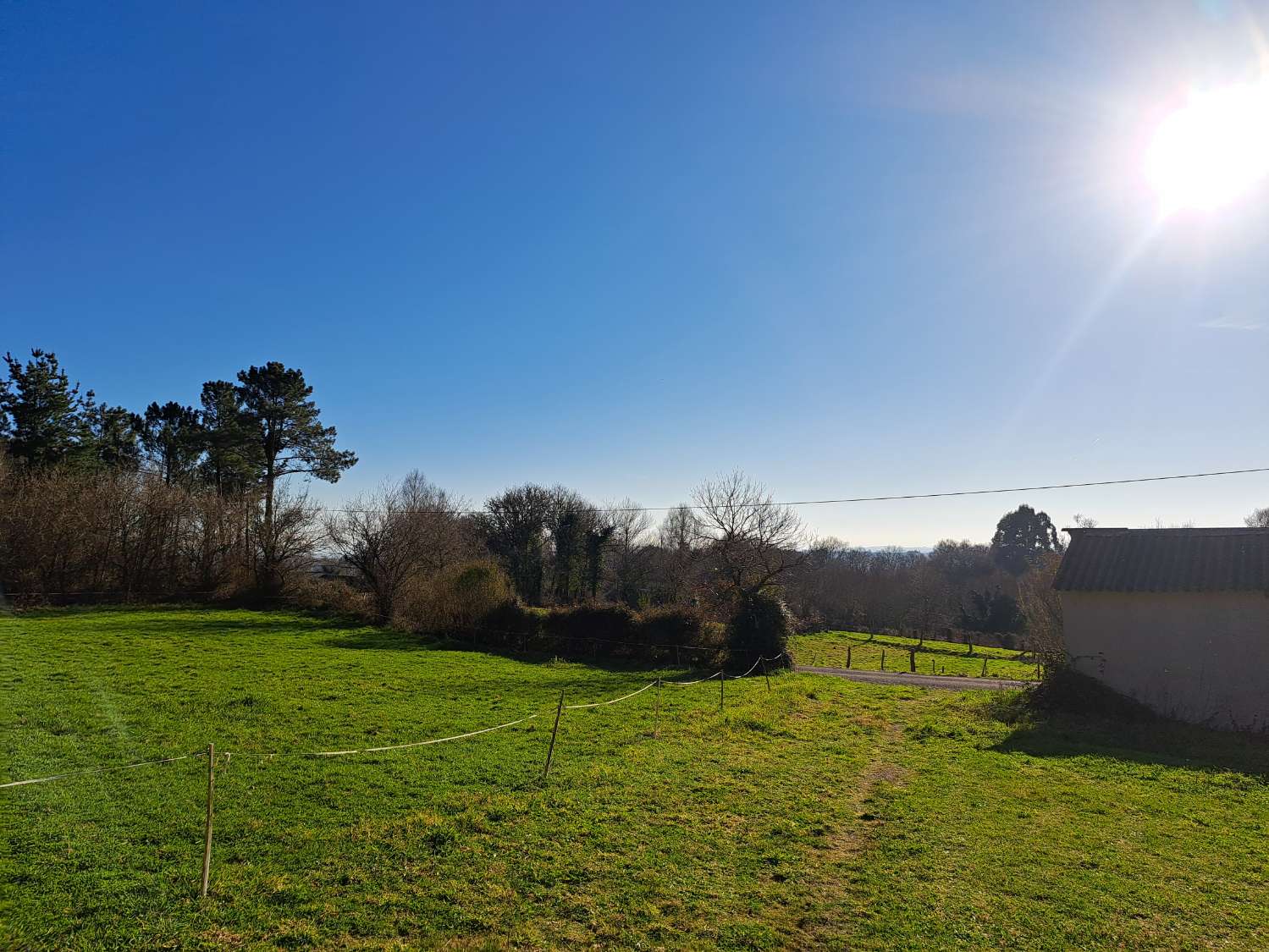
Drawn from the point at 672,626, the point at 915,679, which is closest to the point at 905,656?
the point at 915,679

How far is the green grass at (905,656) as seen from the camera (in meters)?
30.1

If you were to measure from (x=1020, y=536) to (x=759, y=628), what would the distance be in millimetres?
72965

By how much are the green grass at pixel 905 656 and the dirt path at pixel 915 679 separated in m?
1.09

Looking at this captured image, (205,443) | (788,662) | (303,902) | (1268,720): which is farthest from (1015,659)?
(205,443)

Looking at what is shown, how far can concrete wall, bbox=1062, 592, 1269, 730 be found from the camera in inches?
605

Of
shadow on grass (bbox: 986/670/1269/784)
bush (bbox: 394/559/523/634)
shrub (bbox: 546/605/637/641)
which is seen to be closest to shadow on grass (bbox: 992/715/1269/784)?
shadow on grass (bbox: 986/670/1269/784)

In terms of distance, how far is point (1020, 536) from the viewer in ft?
270

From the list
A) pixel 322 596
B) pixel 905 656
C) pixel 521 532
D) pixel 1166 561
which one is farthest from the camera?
pixel 521 532

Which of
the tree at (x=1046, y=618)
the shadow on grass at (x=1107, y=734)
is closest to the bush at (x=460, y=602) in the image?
the shadow on grass at (x=1107, y=734)

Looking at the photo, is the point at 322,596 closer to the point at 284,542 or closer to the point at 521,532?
the point at 284,542

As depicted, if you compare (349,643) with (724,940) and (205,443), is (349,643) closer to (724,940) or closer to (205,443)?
(205,443)

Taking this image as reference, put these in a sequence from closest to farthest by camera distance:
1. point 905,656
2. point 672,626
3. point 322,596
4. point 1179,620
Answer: point 1179,620
point 672,626
point 322,596
point 905,656

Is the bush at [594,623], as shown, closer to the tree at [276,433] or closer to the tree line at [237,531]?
the tree line at [237,531]

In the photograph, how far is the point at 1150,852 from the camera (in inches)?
303
